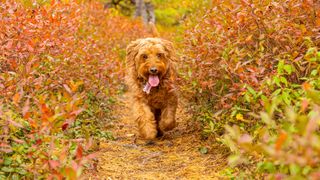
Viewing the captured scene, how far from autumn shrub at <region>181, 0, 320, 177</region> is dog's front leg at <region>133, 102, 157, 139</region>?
760 millimetres

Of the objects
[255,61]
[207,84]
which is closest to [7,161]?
[207,84]

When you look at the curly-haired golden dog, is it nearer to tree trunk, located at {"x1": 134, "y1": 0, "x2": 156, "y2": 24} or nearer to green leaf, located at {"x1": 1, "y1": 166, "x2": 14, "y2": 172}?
green leaf, located at {"x1": 1, "y1": 166, "x2": 14, "y2": 172}

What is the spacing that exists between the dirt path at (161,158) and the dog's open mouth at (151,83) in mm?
634

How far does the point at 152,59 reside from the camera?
6.07 metres

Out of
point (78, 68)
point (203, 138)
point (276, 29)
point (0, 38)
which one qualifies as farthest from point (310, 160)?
point (78, 68)

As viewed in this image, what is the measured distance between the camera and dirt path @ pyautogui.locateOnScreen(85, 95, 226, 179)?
4398 mm

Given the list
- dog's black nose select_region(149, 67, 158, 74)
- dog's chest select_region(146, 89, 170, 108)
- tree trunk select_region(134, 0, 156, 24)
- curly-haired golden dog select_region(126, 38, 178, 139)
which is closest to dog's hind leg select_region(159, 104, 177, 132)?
curly-haired golden dog select_region(126, 38, 178, 139)

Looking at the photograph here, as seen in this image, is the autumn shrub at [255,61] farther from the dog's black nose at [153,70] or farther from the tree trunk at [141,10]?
the tree trunk at [141,10]

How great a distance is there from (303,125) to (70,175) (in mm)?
1068

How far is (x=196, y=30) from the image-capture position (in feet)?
18.7

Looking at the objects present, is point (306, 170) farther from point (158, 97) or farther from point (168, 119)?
point (158, 97)

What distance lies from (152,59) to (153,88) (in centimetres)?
38

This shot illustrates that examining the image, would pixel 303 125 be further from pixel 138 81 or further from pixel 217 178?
pixel 138 81

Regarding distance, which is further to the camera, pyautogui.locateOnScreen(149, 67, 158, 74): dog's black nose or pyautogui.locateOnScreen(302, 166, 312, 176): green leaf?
pyautogui.locateOnScreen(149, 67, 158, 74): dog's black nose
